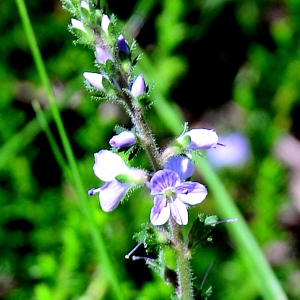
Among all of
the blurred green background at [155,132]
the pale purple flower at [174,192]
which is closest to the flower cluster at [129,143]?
the pale purple flower at [174,192]

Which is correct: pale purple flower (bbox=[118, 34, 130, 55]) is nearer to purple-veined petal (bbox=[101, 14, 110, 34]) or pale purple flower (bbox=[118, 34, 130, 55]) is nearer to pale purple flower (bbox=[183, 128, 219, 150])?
purple-veined petal (bbox=[101, 14, 110, 34])

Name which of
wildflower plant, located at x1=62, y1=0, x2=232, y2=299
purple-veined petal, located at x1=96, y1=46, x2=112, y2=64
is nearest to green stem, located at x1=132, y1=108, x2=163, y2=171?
wildflower plant, located at x1=62, y1=0, x2=232, y2=299

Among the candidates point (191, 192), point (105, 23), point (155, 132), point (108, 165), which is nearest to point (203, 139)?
point (191, 192)

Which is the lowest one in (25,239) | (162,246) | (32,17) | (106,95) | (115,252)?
(162,246)

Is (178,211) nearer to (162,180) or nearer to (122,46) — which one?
(162,180)

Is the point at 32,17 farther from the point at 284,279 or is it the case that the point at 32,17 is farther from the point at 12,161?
the point at 284,279

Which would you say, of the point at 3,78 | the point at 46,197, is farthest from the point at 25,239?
the point at 3,78

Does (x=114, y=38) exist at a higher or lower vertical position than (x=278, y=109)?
lower
